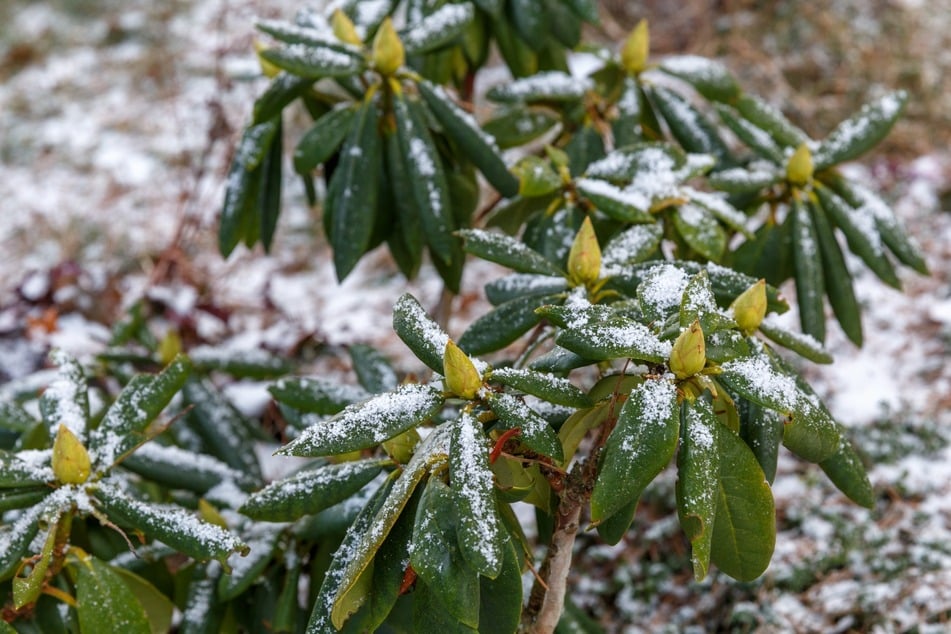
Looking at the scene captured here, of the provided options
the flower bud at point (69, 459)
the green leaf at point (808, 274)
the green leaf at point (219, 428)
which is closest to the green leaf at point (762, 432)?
the green leaf at point (808, 274)

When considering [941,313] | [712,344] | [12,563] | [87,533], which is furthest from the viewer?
[941,313]

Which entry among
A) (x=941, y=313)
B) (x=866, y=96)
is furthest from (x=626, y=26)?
(x=941, y=313)

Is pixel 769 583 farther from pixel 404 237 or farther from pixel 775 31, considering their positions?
pixel 775 31

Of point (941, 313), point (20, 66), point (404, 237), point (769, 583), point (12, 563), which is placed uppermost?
point (20, 66)

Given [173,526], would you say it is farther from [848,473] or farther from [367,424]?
[848,473]

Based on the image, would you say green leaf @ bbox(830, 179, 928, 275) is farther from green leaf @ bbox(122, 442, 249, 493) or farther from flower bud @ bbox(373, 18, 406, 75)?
green leaf @ bbox(122, 442, 249, 493)

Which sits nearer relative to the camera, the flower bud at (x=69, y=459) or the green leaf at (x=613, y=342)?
the green leaf at (x=613, y=342)

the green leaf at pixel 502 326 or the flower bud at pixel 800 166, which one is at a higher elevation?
the flower bud at pixel 800 166

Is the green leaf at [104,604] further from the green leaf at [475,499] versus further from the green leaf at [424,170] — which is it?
the green leaf at [424,170]
